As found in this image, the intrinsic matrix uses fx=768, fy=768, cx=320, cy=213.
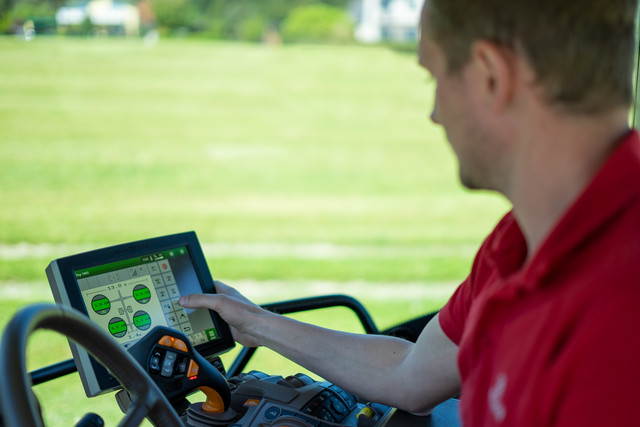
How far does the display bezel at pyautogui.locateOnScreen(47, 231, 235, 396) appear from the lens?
1.32 m

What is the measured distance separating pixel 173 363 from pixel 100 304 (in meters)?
0.18

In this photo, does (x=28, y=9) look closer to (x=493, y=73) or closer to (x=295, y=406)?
(x=295, y=406)

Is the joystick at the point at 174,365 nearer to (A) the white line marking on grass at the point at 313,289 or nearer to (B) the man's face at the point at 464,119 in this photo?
(B) the man's face at the point at 464,119

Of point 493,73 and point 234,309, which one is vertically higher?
point 493,73

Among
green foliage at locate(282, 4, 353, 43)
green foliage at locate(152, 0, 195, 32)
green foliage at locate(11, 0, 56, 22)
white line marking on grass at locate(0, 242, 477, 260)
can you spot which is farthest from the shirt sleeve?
green foliage at locate(152, 0, 195, 32)

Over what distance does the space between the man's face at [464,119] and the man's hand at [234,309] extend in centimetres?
66

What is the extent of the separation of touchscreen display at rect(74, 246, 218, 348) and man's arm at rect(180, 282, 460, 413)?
3cm

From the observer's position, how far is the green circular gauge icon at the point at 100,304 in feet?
4.53

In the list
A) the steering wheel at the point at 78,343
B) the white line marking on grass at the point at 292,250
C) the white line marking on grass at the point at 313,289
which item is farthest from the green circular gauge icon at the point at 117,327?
the white line marking on grass at the point at 292,250

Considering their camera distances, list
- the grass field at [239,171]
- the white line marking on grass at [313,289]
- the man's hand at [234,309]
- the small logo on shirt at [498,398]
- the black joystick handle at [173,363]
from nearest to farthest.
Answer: the small logo on shirt at [498,398] < the black joystick handle at [173,363] < the man's hand at [234,309] < the white line marking on grass at [313,289] < the grass field at [239,171]

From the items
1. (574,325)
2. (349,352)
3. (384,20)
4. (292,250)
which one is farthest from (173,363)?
(384,20)

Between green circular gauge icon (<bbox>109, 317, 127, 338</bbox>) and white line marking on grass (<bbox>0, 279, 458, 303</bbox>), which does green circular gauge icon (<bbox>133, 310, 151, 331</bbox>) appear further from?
white line marking on grass (<bbox>0, 279, 458, 303</bbox>)

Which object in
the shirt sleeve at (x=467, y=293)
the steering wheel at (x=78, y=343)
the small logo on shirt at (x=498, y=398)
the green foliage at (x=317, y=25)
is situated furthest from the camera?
the green foliage at (x=317, y=25)

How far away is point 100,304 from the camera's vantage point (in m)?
1.39
